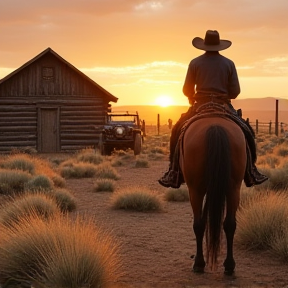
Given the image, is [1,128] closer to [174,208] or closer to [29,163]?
[29,163]

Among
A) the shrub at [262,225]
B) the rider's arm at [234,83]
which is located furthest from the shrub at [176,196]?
the rider's arm at [234,83]

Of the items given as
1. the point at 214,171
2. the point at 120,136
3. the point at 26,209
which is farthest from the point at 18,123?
the point at 214,171

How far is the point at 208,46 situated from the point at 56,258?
331cm

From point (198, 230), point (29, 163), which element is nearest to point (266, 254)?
point (198, 230)

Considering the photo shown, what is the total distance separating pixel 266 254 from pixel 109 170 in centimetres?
1138

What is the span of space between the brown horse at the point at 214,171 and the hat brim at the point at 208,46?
107cm

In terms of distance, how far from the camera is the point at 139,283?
6.15 m

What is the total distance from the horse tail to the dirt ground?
53 centimetres

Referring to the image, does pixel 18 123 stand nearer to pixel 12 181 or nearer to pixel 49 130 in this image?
pixel 49 130

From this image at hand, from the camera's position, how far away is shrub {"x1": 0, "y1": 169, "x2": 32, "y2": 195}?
1328 cm

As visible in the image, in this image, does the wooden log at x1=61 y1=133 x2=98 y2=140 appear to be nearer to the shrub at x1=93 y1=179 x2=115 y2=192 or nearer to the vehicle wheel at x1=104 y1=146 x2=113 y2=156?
the vehicle wheel at x1=104 y1=146 x2=113 y2=156

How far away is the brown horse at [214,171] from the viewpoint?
604cm

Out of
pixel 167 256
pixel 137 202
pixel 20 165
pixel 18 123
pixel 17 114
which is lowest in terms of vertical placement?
pixel 167 256

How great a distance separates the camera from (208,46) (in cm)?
718
